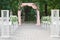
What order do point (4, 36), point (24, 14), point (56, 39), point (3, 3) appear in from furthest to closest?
point (24, 14) → point (3, 3) → point (4, 36) → point (56, 39)

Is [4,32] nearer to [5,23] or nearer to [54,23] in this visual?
[5,23]

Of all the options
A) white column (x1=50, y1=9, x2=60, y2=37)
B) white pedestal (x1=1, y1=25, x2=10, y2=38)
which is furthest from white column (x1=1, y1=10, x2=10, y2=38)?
white column (x1=50, y1=9, x2=60, y2=37)

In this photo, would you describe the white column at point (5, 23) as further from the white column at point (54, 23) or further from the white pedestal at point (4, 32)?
the white column at point (54, 23)

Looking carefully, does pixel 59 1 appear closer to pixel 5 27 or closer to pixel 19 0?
pixel 19 0

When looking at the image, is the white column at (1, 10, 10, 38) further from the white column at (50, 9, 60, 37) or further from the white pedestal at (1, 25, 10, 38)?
the white column at (50, 9, 60, 37)

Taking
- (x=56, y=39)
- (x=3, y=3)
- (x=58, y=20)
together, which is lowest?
(x=56, y=39)

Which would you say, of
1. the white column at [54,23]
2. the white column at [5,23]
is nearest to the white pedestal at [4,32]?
the white column at [5,23]

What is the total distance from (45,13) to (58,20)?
13112mm

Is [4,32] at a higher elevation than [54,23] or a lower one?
lower

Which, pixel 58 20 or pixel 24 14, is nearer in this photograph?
pixel 58 20

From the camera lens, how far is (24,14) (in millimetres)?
27188

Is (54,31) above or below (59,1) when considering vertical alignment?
below

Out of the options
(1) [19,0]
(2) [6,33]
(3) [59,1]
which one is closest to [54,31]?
(2) [6,33]

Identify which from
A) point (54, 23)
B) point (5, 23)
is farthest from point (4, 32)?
point (54, 23)
